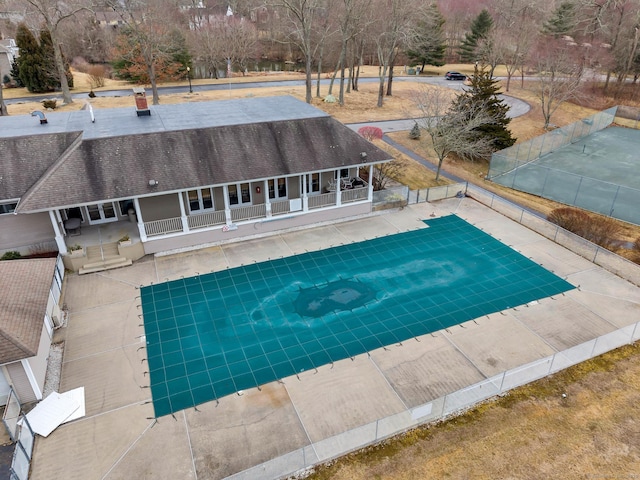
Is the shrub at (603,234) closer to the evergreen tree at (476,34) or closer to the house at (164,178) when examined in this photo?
the house at (164,178)

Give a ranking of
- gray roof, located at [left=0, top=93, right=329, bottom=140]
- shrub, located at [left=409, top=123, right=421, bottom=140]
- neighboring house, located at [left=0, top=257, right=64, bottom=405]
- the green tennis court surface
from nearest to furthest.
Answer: neighboring house, located at [left=0, top=257, right=64, bottom=405] → the green tennis court surface → gray roof, located at [left=0, top=93, right=329, bottom=140] → shrub, located at [left=409, top=123, right=421, bottom=140]

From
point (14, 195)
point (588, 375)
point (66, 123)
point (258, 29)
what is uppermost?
point (258, 29)

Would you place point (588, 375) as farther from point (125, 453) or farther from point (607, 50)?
point (607, 50)

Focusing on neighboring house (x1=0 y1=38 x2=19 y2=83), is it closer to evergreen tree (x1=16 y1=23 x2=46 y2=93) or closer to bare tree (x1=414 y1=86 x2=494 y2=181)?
evergreen tree (x1=16 y1=23 x2=46 y2=93)

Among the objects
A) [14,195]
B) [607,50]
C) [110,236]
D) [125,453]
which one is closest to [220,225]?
[110,236]

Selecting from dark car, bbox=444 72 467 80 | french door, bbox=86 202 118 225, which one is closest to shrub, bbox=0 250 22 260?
french door, bbox=86 202 118 225

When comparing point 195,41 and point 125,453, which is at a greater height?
point 195,41

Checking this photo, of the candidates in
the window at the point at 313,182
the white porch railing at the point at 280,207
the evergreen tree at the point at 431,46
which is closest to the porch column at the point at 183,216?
the white porch railing at the point at 280,207
